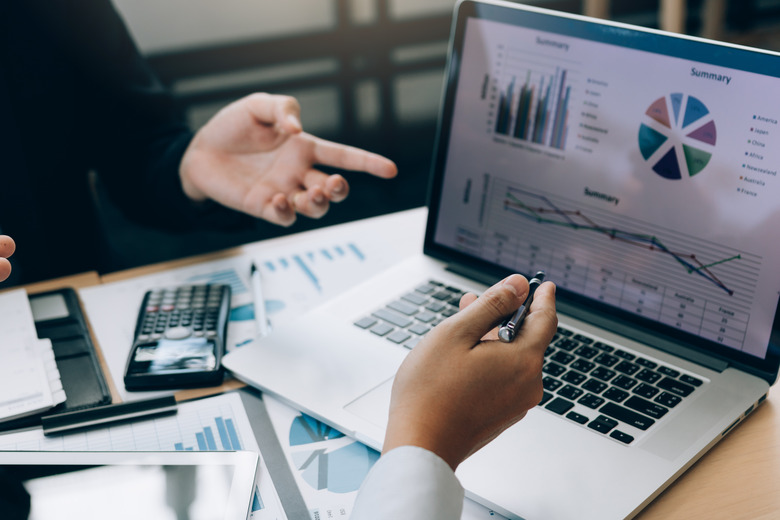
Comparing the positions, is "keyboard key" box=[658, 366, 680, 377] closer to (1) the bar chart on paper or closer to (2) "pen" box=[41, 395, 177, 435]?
(1) the bar chart on paper

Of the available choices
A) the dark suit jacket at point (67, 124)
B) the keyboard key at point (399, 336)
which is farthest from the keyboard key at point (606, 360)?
the dark suit jacket at point (67, 124)

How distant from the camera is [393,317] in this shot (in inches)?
33.4

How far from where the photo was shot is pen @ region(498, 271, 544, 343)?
1.90 ft

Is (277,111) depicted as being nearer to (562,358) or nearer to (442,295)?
(442,295)

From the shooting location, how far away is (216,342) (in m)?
0.81

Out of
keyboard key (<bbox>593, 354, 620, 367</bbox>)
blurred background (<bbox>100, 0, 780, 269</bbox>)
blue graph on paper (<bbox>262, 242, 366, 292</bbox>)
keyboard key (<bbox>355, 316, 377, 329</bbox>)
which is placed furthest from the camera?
blurred background (<bbox>100, 0, 780, 269</bbox>)

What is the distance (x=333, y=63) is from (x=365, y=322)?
247 centimetres

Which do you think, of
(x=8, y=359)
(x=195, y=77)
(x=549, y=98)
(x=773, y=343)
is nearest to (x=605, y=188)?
(x=549, y=98)

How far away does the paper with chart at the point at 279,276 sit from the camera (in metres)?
0.88

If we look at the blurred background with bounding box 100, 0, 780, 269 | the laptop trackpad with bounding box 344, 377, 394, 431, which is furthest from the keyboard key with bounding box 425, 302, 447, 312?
the blurred background with bounding box 100, 0, 780, 269

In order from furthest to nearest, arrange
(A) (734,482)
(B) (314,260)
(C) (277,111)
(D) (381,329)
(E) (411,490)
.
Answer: (B) (314,260), (C) (277,111), (D) (381,329), (A) (734,482), (E) (411,490)

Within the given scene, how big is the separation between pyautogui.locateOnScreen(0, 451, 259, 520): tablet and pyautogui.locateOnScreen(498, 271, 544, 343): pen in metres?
0.25

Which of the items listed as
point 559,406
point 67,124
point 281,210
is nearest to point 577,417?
point 559,406

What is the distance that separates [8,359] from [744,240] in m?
0.77
